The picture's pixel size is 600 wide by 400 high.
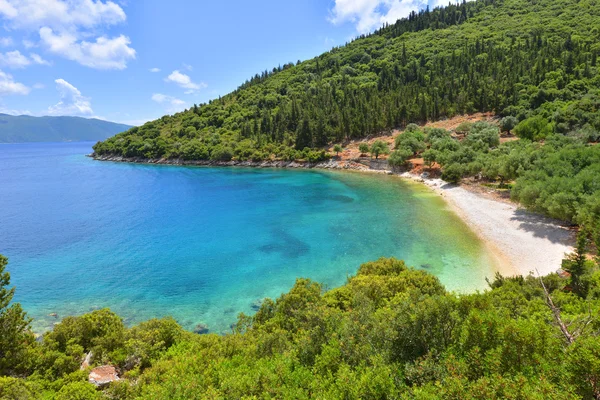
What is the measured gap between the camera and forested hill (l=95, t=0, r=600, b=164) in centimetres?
10062

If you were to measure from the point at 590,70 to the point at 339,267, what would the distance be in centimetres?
12487

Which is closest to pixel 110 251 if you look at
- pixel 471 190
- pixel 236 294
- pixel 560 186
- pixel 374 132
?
pixel 236 294

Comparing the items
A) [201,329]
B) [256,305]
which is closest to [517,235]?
[256,305]

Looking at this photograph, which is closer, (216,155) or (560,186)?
(560,186)

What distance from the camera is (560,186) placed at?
122ft

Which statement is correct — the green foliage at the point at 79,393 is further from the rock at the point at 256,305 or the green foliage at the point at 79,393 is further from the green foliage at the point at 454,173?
the green foliage at the point at 454,173

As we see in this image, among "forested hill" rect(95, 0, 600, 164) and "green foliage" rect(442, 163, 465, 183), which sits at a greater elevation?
"forested hill" rect(95, 0, 600, 164)

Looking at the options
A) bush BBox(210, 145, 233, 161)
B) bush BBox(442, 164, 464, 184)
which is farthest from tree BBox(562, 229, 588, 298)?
bush BBox(210, 145, 233, 161)

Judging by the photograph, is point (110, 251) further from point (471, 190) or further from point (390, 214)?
point (471, 190)

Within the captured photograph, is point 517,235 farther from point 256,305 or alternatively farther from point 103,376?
point 103,376

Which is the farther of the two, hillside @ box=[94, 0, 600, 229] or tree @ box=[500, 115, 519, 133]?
tree @ box=[500, 115, 519, 133]

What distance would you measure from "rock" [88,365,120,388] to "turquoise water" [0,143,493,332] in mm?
9039

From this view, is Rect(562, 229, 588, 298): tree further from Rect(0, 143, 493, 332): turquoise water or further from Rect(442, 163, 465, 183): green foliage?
Rect(442, 163, 465, 183): green foliage

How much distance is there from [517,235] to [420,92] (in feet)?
345
